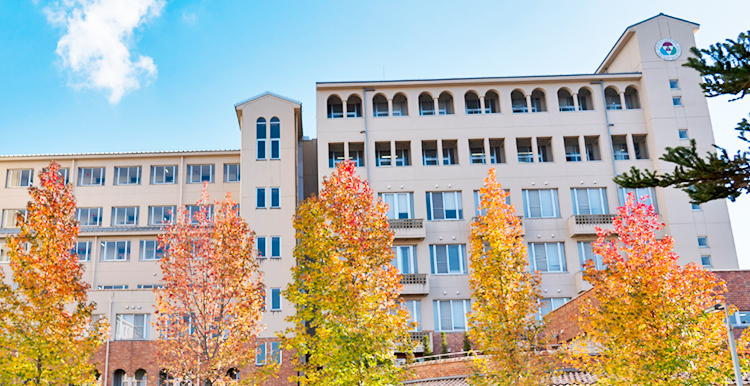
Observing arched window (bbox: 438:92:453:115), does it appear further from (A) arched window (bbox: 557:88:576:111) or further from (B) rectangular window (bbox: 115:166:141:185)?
(B) rectangular window (bbox: 115:166:141:185)

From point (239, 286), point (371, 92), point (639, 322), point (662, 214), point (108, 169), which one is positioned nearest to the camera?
point (639, 322)

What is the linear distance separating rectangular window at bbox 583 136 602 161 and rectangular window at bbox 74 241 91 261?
127 feet

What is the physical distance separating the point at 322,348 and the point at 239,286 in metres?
7.10

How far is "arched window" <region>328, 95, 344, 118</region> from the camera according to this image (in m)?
50.9

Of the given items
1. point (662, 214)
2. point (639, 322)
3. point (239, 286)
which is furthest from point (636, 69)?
point (239, 286)

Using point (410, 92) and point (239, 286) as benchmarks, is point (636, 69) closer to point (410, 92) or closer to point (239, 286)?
point (410, 92)

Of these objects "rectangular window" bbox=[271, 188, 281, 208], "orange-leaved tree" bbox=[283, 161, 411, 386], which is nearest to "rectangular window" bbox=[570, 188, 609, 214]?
"rectangular window" bbox=[271, 188, 281, 208]

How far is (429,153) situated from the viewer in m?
50.5

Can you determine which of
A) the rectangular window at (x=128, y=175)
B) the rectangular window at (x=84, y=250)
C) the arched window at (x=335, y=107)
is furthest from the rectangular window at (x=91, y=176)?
the arched window at (x=335, y=107)

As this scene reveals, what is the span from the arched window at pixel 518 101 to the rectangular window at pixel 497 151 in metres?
2.97

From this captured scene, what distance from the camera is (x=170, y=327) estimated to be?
1054 inches

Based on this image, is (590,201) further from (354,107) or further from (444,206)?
(354,107)

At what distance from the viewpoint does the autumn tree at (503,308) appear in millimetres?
22953

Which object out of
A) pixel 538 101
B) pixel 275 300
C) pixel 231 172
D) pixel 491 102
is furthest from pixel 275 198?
pixel 538 101
